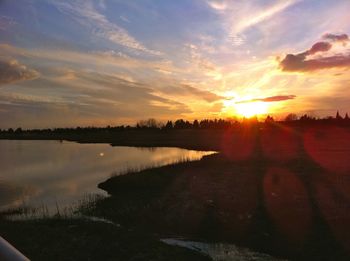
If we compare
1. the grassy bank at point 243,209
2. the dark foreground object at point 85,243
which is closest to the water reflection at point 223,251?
the grassy bank at point 243,209

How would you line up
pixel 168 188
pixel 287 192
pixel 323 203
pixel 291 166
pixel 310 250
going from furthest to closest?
pixel 291 166
pixel 168 188
pixel 287 192
pixel 323 203
pixel 310 250

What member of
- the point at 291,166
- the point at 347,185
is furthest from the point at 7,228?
the point at 291,166

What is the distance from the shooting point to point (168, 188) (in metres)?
29.4

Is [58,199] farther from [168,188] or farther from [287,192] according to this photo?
[287,192]

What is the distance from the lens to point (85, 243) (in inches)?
590

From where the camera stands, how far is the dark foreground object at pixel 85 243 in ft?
45.0

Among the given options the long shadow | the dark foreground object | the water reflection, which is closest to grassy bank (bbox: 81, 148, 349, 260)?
the long shadow

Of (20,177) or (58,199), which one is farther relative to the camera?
(20,177)

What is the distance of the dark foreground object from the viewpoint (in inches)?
540

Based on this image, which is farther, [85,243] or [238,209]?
[238,209]

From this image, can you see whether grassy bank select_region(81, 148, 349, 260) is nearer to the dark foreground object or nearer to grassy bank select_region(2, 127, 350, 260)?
grassy bank select_region(2, 127, 350, 260)

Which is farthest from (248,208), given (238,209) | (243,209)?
(238,209)

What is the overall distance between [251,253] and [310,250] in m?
2.20

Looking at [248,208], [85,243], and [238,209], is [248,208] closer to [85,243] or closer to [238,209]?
[238,209]
